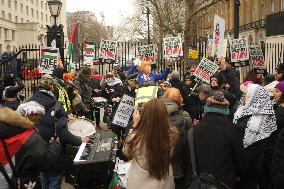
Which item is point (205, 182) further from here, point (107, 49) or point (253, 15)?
point (253, 15)

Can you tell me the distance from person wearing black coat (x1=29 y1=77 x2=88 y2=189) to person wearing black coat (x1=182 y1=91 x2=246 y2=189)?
6.10 feet

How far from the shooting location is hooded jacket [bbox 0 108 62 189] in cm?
407

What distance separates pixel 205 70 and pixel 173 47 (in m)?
3.70

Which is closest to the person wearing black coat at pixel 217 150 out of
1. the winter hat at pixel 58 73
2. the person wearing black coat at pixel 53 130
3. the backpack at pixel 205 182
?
the backpack at pixel 205 182

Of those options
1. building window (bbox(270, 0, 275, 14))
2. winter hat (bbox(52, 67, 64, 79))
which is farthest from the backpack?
building window (bbox(270, 0, 275, 14))

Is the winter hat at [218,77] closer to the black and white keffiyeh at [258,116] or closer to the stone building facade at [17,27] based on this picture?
the black and white keffiyeh at [258,116]

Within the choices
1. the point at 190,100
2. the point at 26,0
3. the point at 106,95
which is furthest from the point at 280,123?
the point at 26,0

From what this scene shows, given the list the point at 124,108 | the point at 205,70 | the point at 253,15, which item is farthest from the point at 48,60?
the point at 253,15

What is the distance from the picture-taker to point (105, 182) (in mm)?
5422

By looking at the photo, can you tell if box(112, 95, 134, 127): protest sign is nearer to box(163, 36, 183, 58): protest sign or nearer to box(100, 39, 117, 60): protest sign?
box(163, 36, 183, 58): protest sign

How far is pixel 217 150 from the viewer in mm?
4684

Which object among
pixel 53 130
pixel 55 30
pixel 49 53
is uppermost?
pixel 55 30

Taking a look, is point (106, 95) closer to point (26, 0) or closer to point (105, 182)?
point (105, 182)

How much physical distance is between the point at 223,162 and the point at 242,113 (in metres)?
1.40
